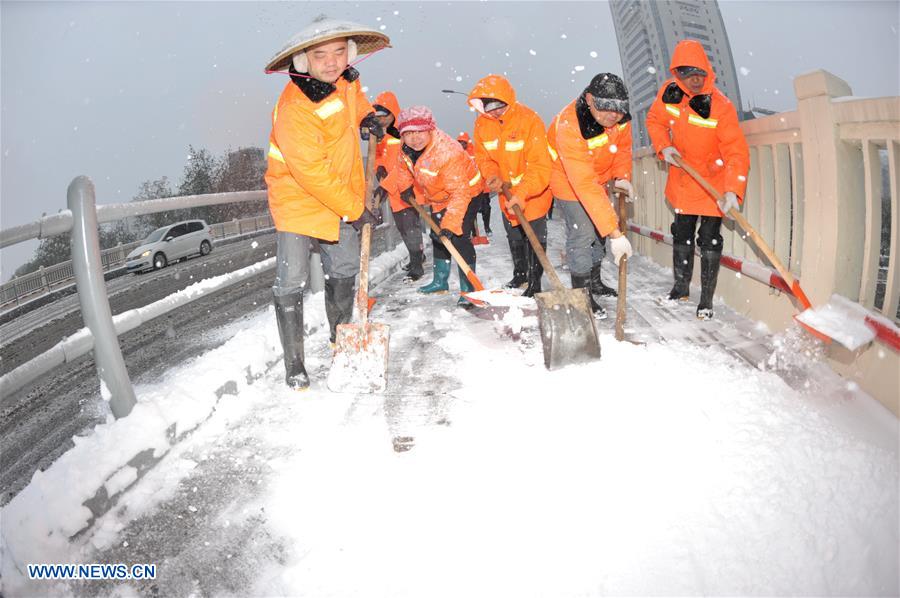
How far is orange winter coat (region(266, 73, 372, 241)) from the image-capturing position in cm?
263

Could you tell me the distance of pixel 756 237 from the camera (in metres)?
3.23

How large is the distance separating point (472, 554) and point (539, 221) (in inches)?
141

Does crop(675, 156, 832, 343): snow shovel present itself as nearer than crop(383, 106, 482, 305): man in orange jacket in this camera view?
Yes

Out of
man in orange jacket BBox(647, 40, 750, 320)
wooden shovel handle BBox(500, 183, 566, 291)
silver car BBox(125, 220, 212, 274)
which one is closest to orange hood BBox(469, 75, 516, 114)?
wooden shovel handle BBox(500, 183, 566, 291)

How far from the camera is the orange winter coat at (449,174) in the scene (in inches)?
179

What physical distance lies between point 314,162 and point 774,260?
8.75 ft

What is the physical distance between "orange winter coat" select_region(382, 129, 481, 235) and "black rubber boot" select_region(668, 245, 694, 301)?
1798 mm

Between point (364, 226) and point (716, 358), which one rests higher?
point (364, 226)

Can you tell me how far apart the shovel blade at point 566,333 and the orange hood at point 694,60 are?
78.7 inches

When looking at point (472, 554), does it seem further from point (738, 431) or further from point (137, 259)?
point (137, 259)

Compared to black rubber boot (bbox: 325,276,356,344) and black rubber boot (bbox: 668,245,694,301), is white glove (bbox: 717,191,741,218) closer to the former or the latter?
black rubber boot (bbox: 668,245,694,301)

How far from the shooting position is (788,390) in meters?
2.51

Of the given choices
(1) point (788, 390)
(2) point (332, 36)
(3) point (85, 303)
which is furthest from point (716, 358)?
(3) point (85, 303)

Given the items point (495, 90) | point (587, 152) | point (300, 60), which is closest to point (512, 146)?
point (495, 90)
